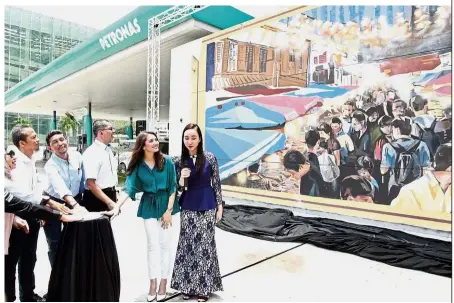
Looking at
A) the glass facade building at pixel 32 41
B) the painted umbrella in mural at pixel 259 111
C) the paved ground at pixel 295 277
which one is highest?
the glass facade building at pixel 32 41

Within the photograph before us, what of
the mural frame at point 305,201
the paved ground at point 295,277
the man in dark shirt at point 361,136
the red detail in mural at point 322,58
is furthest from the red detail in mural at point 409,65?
the paved ground at point 295,277

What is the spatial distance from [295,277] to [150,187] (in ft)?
5.57

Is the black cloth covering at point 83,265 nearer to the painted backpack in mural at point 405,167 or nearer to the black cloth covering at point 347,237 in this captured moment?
the black cloth covering at point 347,237

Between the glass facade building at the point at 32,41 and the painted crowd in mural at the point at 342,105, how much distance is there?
34.4 meters

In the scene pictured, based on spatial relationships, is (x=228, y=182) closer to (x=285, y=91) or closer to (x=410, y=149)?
(x=285, y=91)

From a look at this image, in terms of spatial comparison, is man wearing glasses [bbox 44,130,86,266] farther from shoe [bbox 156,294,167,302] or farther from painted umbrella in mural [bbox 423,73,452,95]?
painted umbrella in mural [bbox 423,73,452,95]

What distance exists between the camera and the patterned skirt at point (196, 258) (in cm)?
248

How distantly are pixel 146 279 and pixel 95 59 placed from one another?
10046 millimetres

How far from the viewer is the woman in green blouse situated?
248cm

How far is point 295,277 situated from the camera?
3057mm

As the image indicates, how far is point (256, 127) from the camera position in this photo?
6090mm

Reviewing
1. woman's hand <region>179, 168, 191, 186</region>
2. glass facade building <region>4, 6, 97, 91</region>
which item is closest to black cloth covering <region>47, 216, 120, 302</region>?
woman's hand <region>179, 168, 191, 186</region>

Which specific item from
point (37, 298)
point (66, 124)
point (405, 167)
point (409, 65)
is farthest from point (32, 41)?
point (405, 167)

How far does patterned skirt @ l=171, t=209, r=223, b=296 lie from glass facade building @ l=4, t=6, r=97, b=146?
34554 millimetres
